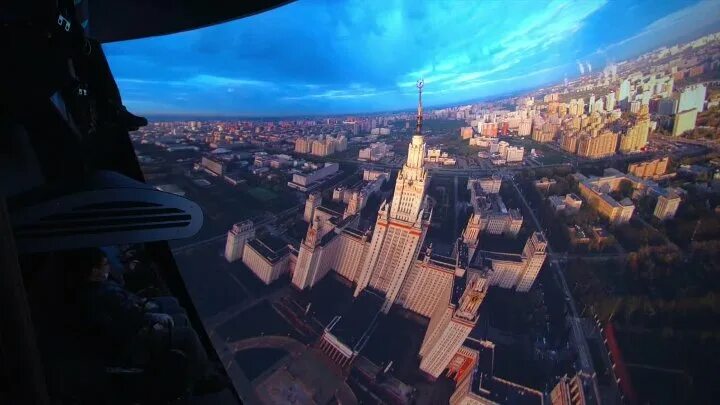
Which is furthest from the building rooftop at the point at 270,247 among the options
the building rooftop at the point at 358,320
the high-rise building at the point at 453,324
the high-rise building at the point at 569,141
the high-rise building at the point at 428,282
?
the high-rise building at the point at 569,141

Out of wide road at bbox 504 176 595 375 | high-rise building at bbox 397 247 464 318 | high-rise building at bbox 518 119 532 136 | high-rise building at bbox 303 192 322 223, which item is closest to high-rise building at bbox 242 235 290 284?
high-rise building at bbox 303 192 322 223

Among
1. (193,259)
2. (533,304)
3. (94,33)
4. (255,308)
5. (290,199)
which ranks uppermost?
(94,33)

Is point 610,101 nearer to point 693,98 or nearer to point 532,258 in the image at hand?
point 693,98

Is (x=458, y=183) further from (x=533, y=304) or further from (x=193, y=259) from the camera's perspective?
(x=193, y=259)

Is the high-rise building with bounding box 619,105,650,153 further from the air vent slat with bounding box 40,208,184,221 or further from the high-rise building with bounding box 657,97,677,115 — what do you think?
the air vent slat with bounding box 40,208,184,221

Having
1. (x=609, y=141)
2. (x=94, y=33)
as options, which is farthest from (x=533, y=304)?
(x=94, y=33)

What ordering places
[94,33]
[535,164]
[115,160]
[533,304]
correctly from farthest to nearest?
1. [535,164]
2. [533,304]
3. [94,33]
4. [115,160]
